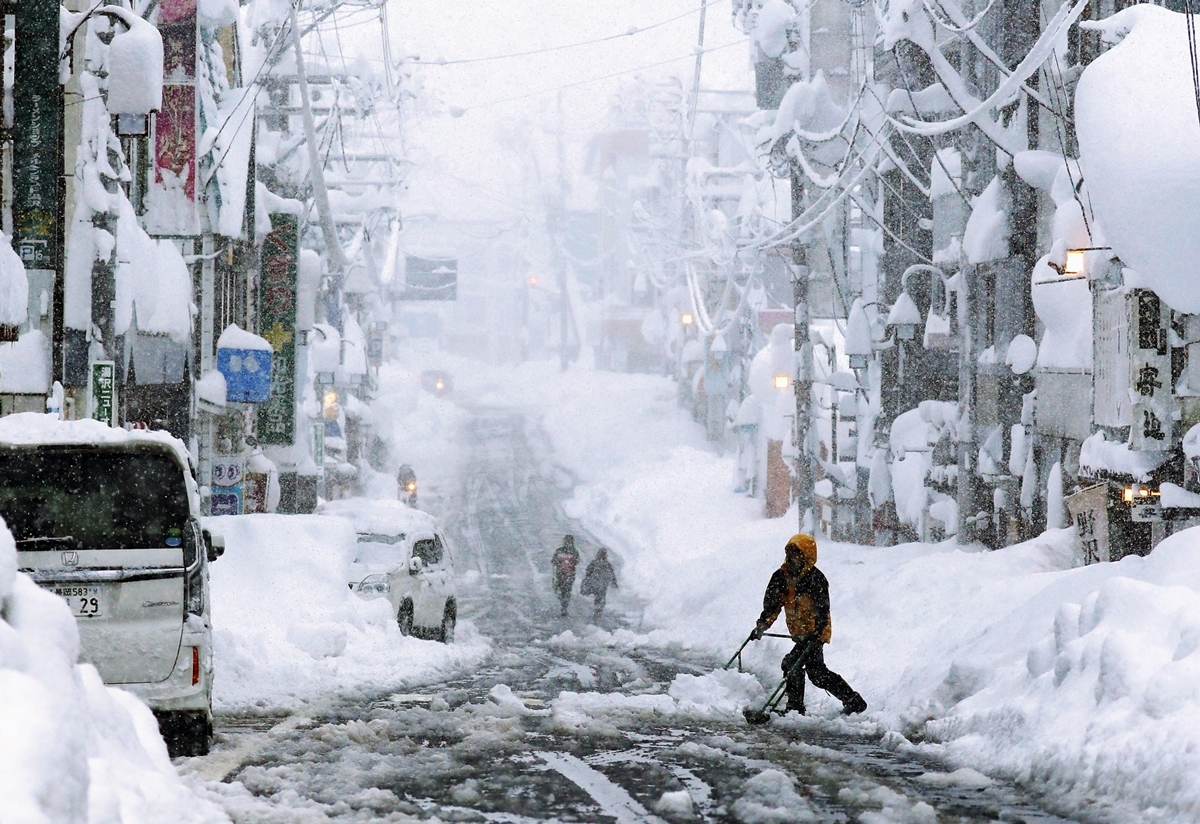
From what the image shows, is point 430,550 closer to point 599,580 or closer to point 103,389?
point 103,389

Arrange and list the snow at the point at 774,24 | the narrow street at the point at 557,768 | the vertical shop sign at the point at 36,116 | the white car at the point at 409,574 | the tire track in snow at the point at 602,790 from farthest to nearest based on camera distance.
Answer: the snow at the point at 774,24
the white car at the point at 409,574
the vertical shop sign at the point at 36,116
the narrow street at the point at 557,768
the tire track in snow at the point at 602,790

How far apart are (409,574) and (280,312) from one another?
626 inches

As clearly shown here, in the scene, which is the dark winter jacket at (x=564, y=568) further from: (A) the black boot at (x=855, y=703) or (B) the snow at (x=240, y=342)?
(A) the black boot at (x=855, y=703)

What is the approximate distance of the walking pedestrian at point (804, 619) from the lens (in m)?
12.3

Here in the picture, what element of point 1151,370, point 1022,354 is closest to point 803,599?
point 1151,370

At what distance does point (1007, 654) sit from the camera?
11.8 metres

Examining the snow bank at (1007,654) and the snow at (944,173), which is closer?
the snow bank at (1007,654)

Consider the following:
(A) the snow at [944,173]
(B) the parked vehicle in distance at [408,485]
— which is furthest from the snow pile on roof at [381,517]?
(B) the parked vehicle in distance at [408,485]

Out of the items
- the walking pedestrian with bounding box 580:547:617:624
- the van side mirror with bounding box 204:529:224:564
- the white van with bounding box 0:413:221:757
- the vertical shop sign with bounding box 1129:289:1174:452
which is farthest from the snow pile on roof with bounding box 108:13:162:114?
the walking pedestrian with bounding box 580:547:617:624

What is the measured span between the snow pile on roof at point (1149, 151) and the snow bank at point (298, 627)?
333 inches

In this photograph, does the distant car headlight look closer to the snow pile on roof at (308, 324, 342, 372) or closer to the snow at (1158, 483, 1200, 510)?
the snow at (1158, 483, 1200, 510)

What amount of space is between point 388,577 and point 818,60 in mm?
20461

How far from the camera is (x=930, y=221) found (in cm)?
3183

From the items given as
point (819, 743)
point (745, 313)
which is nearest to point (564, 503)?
point (745, 313)
